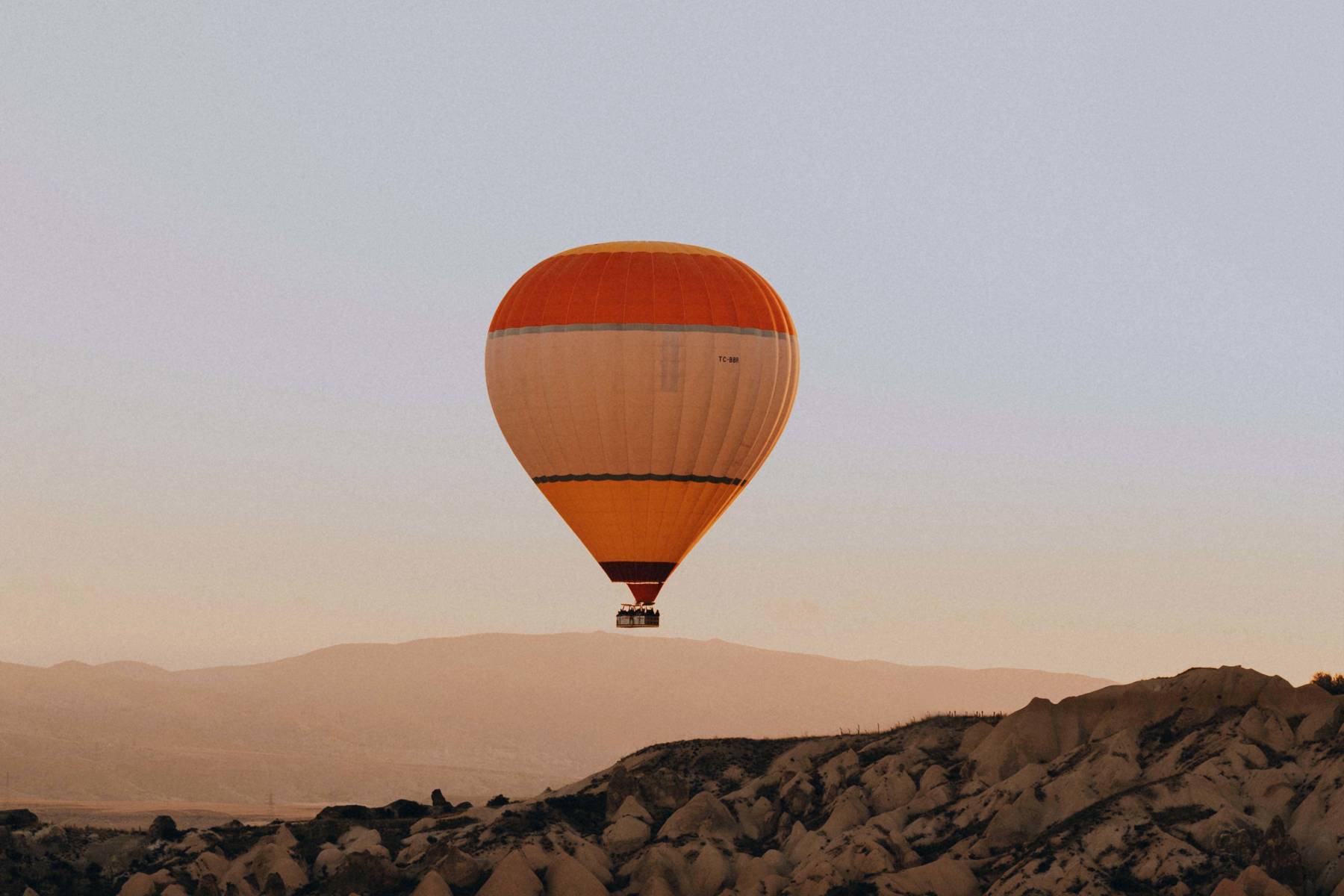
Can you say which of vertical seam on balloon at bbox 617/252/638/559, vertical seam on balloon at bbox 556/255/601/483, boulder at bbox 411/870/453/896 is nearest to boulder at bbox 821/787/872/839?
boulder at bbox 411/870/453/896

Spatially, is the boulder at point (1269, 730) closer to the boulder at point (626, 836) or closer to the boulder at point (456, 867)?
the boulder at point (626, 836)

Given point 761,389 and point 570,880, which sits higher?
point 761,389

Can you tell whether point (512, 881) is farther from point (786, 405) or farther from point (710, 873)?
point (786, 405)

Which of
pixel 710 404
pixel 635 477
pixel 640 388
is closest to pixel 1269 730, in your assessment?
pixel 710 404

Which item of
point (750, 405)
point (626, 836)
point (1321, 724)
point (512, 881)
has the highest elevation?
point (750, 405)

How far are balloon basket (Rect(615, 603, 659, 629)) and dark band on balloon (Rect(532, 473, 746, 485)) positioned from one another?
17.2ft

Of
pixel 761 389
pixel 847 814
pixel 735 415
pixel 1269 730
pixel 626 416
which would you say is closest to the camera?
pixel 1269 730

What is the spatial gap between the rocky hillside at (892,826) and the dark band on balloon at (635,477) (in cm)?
1118

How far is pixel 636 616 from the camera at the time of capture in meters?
82.9

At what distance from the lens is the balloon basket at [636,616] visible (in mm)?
82375

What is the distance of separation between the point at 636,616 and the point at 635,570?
2177 mm

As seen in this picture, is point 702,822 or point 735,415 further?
point 735,415

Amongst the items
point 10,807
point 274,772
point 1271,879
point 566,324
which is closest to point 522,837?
point 566,324

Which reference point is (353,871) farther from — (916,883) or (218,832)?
(916,883)
